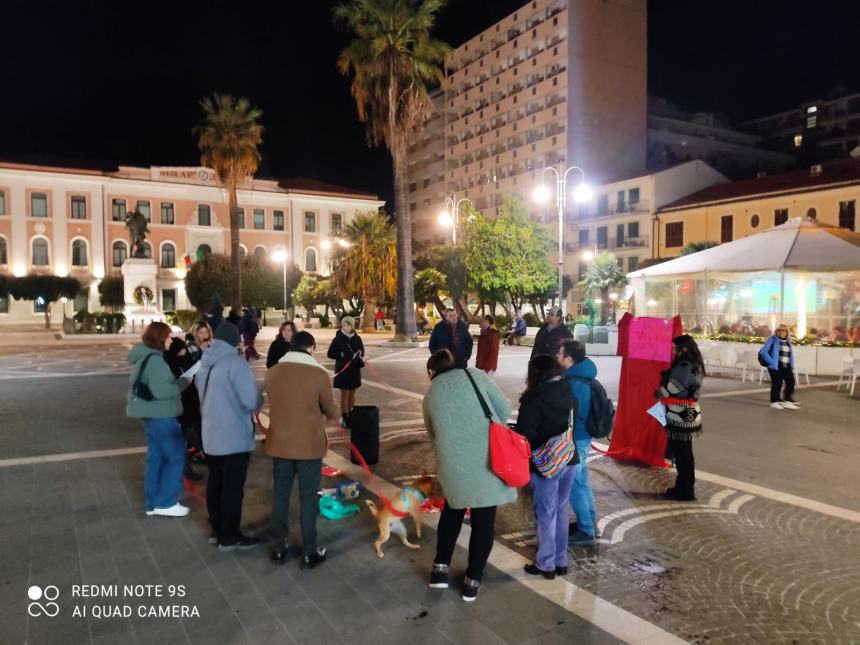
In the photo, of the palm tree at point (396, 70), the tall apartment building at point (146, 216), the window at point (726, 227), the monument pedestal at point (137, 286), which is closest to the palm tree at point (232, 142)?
the monument pedestal at point (137, 286)

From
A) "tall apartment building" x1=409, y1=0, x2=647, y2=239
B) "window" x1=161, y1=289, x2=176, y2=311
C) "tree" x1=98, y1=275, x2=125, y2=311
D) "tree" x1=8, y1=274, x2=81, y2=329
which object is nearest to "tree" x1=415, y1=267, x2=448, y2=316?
"tall apartment building" x1=409, y1=0, x2=647, y2=239

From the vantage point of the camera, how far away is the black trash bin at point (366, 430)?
7.04 metres

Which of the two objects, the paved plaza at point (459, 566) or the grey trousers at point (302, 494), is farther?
the grey trousers at point (302, 494)

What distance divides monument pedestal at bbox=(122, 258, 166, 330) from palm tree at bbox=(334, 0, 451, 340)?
15.3 m

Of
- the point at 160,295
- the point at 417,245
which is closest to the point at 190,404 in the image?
the point at 417,245

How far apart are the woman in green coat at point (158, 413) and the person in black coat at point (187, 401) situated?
934mm

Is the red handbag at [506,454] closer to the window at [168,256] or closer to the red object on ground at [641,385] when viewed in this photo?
the red object on ground at [641,385]

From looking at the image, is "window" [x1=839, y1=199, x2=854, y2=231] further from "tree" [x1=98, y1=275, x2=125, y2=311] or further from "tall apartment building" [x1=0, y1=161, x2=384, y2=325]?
"tree" [x1=98, y1=275, x2=125, y2=311]

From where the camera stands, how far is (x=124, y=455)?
7.61 meters

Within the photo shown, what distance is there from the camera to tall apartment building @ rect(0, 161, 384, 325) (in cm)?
4925

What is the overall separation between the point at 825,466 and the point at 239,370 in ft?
21.7

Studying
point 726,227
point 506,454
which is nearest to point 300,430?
point 506,454

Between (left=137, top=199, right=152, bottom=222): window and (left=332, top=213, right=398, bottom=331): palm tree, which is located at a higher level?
(left=137, top=199, right=152, bottom=222): window

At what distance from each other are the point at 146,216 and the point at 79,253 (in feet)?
19.7
